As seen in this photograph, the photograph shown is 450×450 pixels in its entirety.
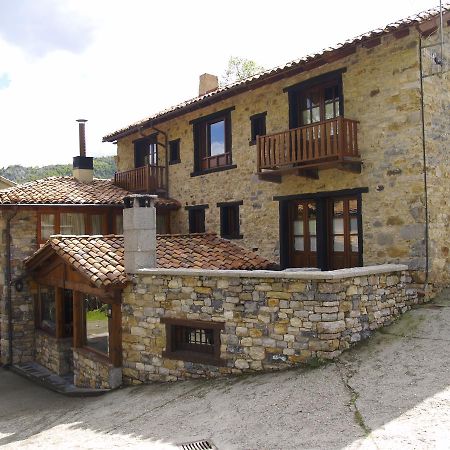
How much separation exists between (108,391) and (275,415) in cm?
523

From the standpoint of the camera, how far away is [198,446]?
21.5 feet

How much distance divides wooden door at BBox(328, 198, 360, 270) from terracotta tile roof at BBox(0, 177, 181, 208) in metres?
6.55

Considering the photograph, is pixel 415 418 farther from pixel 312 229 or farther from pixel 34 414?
pixel 34 414

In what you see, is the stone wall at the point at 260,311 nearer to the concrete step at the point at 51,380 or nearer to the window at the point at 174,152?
the concrete step at the point at 51,380

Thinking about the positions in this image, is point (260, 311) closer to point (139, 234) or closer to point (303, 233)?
point (139, 234)

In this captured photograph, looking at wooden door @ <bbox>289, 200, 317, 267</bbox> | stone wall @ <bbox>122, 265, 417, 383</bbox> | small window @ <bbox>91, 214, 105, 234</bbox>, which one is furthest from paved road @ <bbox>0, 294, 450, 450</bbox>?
small window @ <bbox>91, 214, 105, 234</bbox>

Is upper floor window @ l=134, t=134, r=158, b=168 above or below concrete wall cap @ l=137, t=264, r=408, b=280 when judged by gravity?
above

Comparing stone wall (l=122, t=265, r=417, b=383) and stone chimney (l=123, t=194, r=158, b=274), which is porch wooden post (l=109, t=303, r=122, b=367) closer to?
stone wall (l=122, t=265, r=417, b=383)

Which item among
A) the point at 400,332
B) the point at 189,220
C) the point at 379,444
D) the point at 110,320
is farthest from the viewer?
the point at 189,220

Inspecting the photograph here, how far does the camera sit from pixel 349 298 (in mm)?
8469

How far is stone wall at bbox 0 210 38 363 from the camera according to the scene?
14.5m

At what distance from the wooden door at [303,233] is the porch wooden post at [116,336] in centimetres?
480

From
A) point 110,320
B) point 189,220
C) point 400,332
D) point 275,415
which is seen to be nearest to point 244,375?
point 275,415

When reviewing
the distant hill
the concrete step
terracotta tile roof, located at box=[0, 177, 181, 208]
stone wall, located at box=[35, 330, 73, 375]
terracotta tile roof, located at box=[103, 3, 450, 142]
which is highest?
the distant hill
